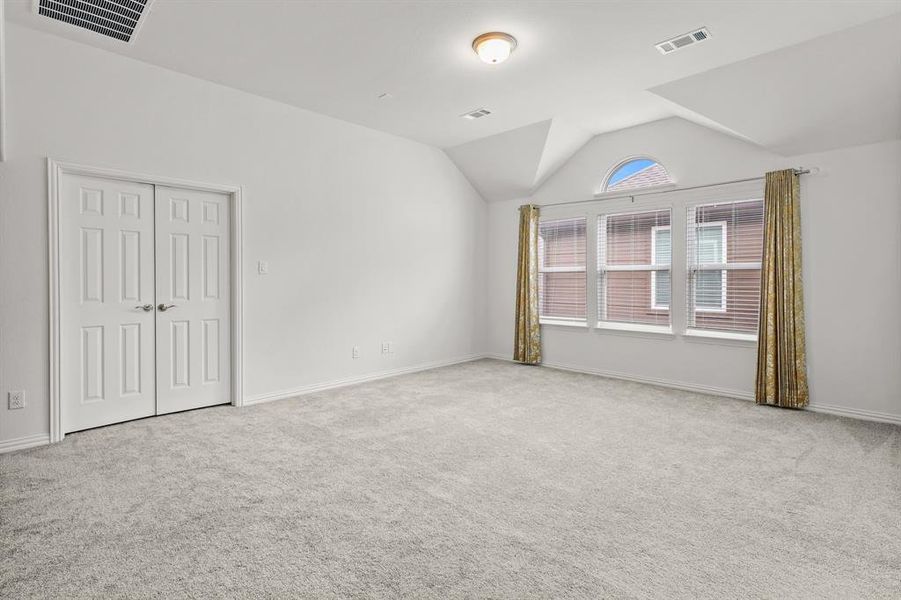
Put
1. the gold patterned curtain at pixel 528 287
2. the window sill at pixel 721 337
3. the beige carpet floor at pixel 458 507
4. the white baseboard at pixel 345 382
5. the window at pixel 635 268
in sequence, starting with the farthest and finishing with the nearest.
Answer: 1. the gold patterned curtain at pixel 528 287
2. the window at pixel 635 268
3. the window sill at pixel 721 337
4. the white baseboard at pixel 345 382
5. the beige carpet floor at pixel 458 507

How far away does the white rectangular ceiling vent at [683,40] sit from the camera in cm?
343

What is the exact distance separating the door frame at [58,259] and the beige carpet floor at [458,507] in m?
0.35

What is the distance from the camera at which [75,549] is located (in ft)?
6.95

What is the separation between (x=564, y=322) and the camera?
6.41 metres

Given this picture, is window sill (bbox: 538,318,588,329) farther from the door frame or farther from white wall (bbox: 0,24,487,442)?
the door frame

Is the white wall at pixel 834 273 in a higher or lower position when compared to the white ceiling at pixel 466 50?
lower

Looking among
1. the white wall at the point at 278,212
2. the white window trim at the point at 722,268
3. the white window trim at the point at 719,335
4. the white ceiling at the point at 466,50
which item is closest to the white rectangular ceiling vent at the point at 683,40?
the white ceiling at the point at 466,50

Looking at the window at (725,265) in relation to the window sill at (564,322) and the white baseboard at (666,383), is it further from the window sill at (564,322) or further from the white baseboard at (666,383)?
the window sill at (564,322)

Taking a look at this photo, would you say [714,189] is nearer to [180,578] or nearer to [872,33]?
[872,33]

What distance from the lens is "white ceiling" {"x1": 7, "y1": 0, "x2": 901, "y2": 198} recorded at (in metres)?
3.15

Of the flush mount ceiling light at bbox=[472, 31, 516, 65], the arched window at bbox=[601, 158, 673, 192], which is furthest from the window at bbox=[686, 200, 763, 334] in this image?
the flush mount ceiling light at bbox=[472, 31, 516, 65]

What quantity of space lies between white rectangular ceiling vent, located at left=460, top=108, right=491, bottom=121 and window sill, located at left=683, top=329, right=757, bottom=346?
127 inches

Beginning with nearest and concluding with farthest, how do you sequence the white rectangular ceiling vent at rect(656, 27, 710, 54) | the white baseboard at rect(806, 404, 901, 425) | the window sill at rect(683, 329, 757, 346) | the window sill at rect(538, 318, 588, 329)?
1. the white rectangular ceiling vent at rect(656, 27, 710, 54)
2. the white baseboard at rect(806, 404, 901, 425)
3. the window sill at rect(683, 329, 757, 346)
4. the window sill at rect(538, 318, 588, 329)

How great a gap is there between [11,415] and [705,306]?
6185 millimetres
